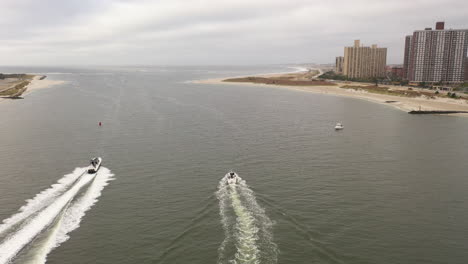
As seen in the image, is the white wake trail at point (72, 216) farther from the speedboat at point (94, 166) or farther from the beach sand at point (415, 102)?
the beach sand at point (415, 102)

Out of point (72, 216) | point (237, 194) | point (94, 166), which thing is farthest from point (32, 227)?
point (237, 194)

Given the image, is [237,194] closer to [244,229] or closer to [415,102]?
[244,229]

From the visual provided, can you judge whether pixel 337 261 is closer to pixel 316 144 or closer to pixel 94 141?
pixel 316 144

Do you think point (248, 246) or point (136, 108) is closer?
point (248, 246)

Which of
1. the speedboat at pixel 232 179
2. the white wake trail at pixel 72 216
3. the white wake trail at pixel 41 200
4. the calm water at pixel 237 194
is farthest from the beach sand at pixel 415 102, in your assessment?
the white wake trail at pixel 41 200

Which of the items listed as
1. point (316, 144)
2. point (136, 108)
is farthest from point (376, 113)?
point (136, 108)

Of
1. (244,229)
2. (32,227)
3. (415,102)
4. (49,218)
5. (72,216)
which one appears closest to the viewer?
(244,229)
